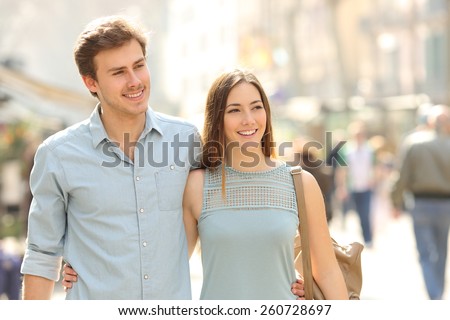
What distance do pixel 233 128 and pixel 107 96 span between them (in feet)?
1.74

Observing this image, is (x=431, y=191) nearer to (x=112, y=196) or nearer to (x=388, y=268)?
(x=388, y=268)

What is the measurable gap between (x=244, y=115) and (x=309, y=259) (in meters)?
0.64

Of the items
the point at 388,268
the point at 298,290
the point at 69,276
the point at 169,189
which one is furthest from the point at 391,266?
the point at 69,276

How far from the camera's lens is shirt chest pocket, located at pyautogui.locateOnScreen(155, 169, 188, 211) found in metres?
4.45

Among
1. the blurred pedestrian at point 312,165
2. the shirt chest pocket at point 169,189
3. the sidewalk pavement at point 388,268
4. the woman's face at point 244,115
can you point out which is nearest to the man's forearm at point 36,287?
the shirt chest pocket at point 169,189

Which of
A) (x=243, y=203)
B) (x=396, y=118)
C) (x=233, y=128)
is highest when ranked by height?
(x=233, y=128)

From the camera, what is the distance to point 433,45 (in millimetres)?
49375

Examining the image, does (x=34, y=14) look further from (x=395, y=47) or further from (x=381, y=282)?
(x=395, y=47)

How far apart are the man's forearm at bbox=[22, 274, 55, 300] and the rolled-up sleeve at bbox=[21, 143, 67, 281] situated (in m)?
0.03

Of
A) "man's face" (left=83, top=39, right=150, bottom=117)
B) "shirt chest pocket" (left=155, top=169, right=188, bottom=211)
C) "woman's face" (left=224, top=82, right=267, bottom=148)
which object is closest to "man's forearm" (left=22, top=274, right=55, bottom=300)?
"shirt chest pocket" (left=155, top=169, right=188, bottom=211)

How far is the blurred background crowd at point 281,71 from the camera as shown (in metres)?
16.7

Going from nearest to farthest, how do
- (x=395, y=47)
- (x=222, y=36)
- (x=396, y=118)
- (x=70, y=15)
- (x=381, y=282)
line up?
(x=381, y=282) → (x=70, y=15) → (x=396, y=118) → (x=395, y=47) → (x=222, y=36)

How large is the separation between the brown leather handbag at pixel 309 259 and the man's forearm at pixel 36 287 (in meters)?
1.01

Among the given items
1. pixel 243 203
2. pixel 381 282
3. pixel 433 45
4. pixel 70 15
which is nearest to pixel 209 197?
pixel 243 203
